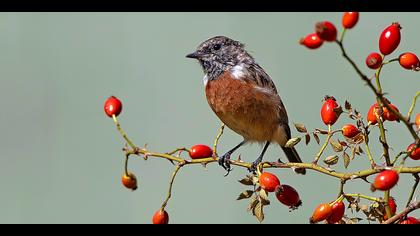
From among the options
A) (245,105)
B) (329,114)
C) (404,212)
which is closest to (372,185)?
(404,212)

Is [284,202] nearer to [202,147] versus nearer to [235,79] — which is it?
[202,147]

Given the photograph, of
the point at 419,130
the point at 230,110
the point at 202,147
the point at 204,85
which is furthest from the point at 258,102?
the point at 419,130

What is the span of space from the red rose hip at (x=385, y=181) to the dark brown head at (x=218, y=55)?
2675mm

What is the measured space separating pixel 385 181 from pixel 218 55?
9.28 feet

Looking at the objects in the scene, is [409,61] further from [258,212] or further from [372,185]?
[258,212]

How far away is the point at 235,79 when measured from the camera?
3941 mm

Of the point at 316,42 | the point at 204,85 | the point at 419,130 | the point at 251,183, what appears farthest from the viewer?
the point at 204,85

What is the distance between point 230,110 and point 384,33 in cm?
207

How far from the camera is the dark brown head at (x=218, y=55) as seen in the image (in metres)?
4.13

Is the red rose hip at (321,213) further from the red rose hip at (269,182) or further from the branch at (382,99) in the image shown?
the branch at (382,99)

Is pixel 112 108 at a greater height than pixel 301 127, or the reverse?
pixel 112 108

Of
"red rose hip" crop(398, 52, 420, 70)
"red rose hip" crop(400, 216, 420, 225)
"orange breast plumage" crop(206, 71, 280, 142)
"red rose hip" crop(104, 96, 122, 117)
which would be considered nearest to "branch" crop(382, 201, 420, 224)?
"red rose hip" crop(400, 216, 420, 225)

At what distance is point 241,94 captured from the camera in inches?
152

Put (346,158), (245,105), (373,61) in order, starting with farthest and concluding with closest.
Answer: (245,105) → (346,158) → (373,61)
